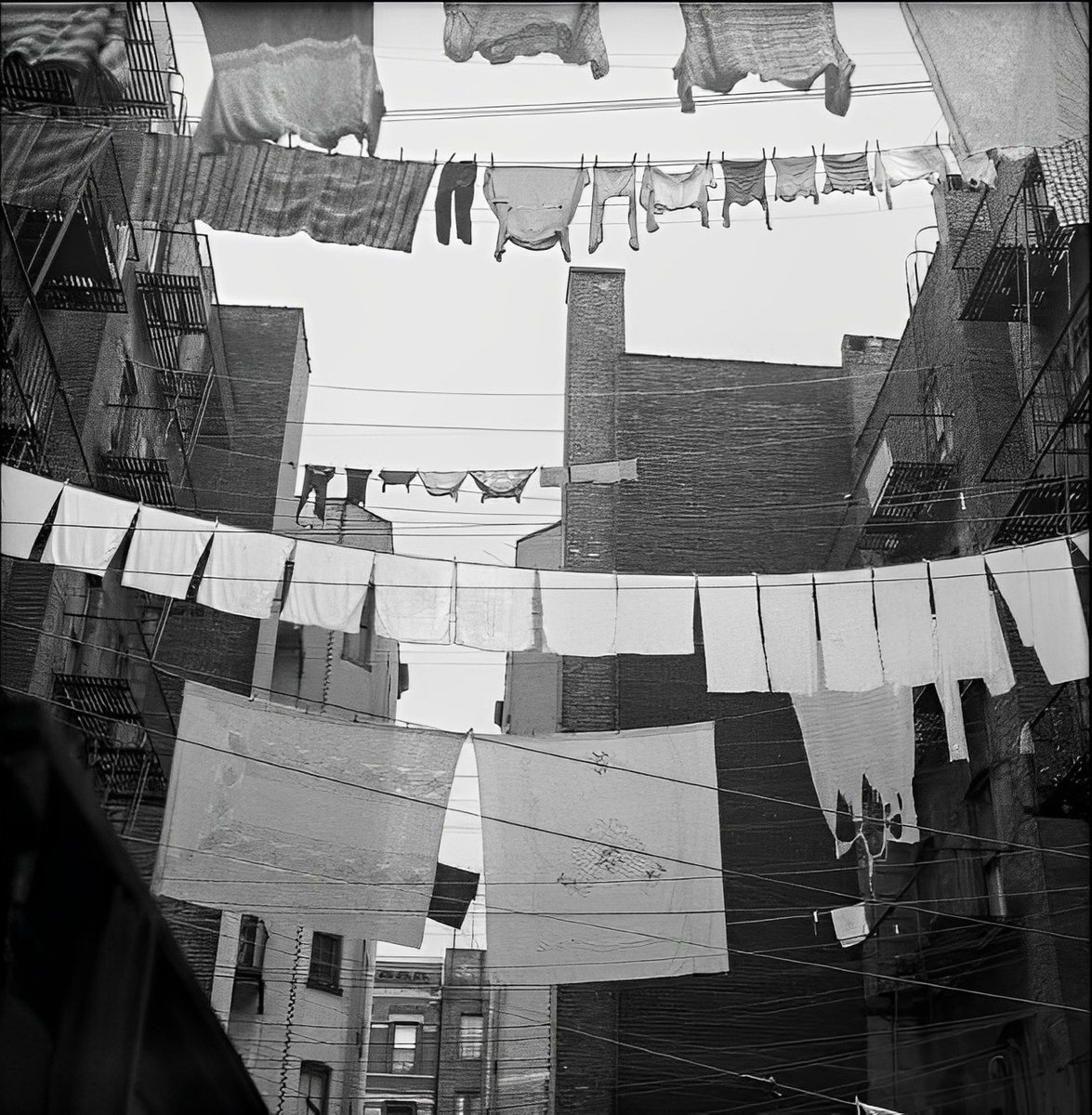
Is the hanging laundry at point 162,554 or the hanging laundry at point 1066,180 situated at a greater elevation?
the hanging laundry at point 1066,180

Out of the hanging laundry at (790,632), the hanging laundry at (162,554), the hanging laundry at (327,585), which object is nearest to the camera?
the hanging laundry at (162,554)

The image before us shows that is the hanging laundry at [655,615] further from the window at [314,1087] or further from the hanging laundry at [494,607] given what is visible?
the window at [314,1087]

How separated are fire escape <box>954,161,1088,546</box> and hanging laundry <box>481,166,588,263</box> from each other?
6.29m

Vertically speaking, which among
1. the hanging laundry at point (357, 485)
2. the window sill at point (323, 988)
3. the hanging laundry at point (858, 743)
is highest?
the hanging laundry at point (357, 485)

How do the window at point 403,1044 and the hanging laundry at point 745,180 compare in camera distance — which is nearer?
the hanging laundry at point 745,180

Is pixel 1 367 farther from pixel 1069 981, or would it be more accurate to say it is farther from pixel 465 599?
pixel 1069 981

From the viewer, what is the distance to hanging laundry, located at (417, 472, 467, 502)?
19.1 meters

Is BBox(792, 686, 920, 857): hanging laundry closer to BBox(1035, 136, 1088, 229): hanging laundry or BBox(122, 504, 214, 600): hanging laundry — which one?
BBox(1035, 136, 1088, 229): hanging laundry

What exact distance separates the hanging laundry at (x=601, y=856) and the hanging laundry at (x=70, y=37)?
8778mm

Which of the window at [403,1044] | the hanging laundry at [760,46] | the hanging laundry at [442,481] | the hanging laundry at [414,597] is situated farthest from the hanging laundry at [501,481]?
the window at [403,1044]

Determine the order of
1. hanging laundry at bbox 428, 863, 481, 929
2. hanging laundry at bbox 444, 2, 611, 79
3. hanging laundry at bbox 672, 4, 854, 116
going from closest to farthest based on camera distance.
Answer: hanging laundry at bbox 444, 2, 611, 79
hanging laundry at bbox 672, 4, 854, 116
hanging laundry at bbox 428, 863, 481, 929

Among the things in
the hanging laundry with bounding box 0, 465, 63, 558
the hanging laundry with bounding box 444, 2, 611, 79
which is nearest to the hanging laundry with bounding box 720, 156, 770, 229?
the hanging laundry with bounding box 444, 2, 611, 79

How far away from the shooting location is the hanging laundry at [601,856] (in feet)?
50.3

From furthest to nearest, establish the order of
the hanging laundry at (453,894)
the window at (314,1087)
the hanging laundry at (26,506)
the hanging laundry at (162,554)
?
the window at (314,1087)
the hanging laundry at (453,894)
the hanging laundry at (162,554)
the hanging laundry at (26,506)
